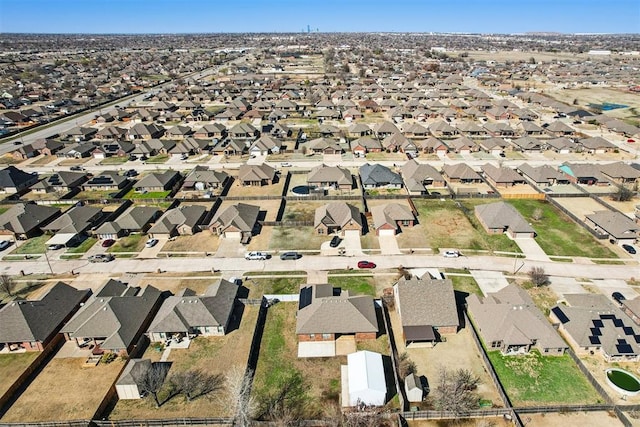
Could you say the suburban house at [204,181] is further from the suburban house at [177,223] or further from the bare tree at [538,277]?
the bare tree at [538,277]

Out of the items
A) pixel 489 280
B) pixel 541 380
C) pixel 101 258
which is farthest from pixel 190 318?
pixel 489 280

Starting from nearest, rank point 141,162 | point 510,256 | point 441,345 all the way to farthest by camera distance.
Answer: point 441,345 → point 510,256 → point 141,162

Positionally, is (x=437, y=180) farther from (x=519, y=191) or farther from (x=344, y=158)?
(x=344, y=158)

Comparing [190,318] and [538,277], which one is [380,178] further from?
[190,318]

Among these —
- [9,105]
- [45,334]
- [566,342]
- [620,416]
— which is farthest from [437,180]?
[9,105]

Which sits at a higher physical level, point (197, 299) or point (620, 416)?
point (197, 299)

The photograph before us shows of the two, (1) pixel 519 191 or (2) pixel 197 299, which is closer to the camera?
(2) pixel 197 299
